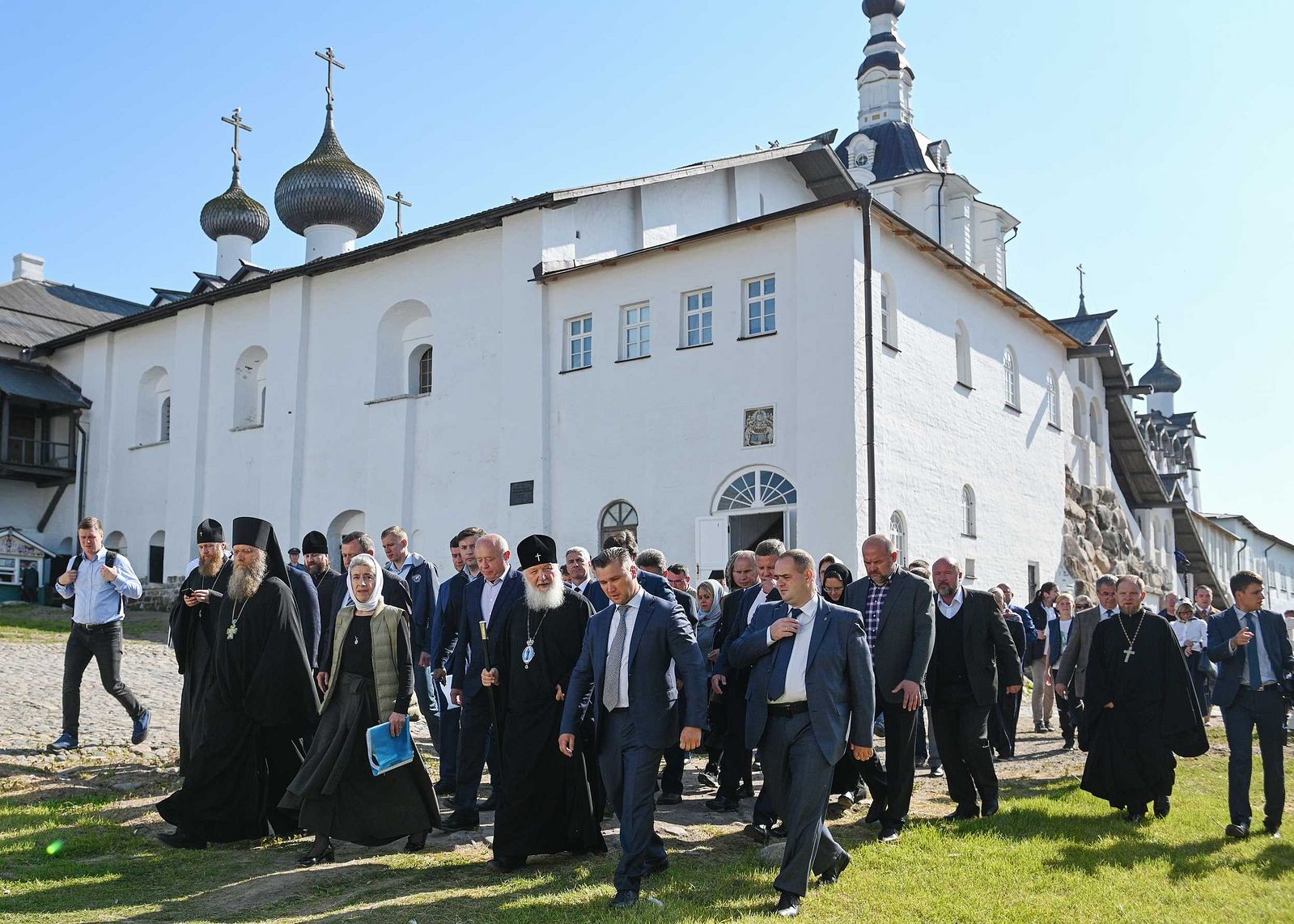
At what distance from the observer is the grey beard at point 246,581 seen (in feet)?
25.6

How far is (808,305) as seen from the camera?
19328mm

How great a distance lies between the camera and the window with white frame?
74.9 feet

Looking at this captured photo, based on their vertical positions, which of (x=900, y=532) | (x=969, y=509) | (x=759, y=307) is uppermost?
(x=759, y=307)

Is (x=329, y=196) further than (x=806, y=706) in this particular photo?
Yes

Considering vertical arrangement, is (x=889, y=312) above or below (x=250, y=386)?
below

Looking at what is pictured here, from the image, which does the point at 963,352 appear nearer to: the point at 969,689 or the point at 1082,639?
the point at 1082,639

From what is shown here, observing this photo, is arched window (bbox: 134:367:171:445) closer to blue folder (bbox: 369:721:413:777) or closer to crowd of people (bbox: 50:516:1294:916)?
crowd of people (bbox: 50:516:1294:916)

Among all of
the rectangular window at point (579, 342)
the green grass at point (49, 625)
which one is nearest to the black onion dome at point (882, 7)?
the rectangular window at point (579, 342)

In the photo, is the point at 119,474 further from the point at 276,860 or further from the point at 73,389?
the point at 276,860

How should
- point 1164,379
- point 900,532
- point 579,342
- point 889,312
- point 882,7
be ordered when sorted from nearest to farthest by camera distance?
point 900,532 < point 889,312 < point 579,342 < point 882,7 < point 1164,379

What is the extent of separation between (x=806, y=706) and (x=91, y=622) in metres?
7.15

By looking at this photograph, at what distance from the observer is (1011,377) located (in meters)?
25.9

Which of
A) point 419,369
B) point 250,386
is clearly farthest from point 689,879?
point 250,386

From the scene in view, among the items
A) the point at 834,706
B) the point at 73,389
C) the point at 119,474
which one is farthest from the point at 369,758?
the point at 73,389
